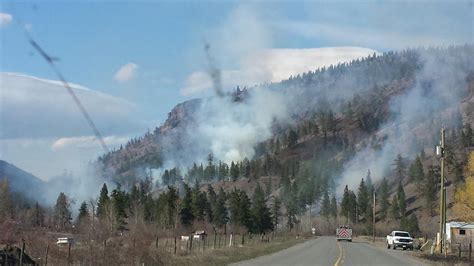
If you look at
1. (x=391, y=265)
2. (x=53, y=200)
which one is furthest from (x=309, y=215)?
(x=391, y=265)

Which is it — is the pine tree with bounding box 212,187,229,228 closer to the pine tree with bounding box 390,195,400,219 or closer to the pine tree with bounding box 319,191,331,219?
the pine tree with bounding box 390,195,400,219

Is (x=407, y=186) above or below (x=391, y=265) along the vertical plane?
above

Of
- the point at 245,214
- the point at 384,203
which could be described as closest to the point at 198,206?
the point at 245,214

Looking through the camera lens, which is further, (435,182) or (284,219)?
(284,219)

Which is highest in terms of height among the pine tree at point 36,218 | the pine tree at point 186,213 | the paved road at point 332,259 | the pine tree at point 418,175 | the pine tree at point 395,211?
the pine tree at point 418,175

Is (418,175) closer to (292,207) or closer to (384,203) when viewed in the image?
(384,203)

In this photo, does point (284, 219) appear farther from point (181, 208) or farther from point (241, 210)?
point (181, 208)

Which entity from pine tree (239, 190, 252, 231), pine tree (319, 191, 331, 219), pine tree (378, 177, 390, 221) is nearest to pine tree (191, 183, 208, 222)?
pine tree (239, 190, 252, 231)

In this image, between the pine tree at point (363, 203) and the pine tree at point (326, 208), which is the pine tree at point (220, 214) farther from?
the pine tree at point (326, 208)

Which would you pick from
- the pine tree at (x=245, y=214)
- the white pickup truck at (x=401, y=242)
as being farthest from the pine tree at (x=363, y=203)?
the white pickup truck at (x=401, y=242)

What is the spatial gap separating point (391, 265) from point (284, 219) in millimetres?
159887

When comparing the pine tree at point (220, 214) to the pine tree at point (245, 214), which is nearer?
the pine tree at point (245, 214)

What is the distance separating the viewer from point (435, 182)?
16838cm

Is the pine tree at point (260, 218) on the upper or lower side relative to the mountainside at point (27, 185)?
lower
